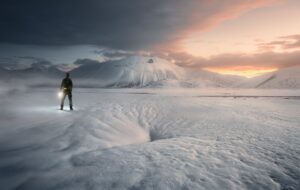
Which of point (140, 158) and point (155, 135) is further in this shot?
point (155, 135)

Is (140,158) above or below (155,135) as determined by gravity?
above

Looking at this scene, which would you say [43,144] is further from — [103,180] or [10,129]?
[103,180]

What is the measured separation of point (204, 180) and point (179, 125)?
7604mm

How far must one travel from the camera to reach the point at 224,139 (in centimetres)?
970

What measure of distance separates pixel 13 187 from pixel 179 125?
9.25 m

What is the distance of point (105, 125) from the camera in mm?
11680

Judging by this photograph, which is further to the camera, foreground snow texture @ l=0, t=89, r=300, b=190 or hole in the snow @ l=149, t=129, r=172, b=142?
hole in the snow @ l=149, t=129, r=172, b=142

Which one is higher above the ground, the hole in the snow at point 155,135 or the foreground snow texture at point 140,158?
the foreground snow texture at point 140,158

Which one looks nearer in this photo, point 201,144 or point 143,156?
point 143,156

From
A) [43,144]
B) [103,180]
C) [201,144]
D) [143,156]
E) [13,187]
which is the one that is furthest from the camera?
[201,144]

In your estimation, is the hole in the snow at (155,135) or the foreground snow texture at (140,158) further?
the hole in the snow at (155,135)

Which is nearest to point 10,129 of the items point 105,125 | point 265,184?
point 105,125

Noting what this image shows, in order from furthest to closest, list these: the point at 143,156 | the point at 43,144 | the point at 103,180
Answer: the point at 43,144 → the point at 143,156 → the point at 103,180

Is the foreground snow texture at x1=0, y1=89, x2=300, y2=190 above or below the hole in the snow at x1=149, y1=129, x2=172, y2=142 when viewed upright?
above
